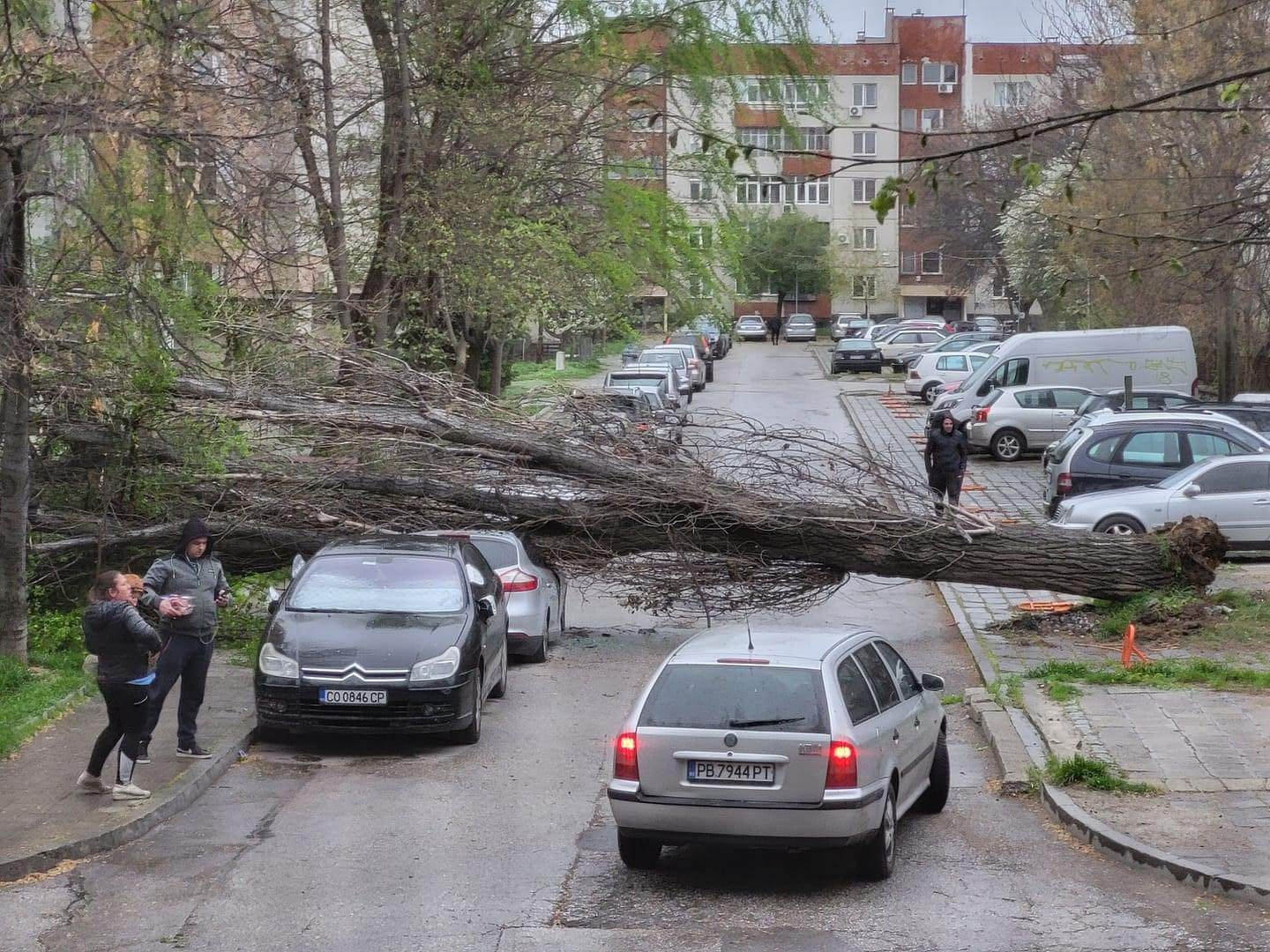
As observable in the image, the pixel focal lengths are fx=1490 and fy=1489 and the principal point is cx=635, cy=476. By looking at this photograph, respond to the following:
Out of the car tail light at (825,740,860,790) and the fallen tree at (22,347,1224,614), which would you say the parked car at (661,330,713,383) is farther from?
the car tail light at (825,740,860,790)

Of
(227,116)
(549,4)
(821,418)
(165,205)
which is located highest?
(549,4)

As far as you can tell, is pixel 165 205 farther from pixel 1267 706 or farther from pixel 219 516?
pixel 1267 706

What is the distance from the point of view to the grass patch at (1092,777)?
10.0 meters

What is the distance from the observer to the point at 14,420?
492 inches

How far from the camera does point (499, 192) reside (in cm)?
2162

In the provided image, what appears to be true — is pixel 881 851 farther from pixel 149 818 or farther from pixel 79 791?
pixel 79 791

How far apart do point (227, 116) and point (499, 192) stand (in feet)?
14.5

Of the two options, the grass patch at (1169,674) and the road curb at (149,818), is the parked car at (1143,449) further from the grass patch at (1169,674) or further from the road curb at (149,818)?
the road curb at (149,818)

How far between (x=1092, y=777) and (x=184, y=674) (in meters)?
6.39

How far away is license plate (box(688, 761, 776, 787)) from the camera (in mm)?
7973

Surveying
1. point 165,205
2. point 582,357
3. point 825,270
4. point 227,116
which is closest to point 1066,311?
point 582,357

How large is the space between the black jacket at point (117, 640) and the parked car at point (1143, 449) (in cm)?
1549

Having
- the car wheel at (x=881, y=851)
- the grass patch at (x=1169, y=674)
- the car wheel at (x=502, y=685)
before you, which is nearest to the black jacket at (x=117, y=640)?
the car wheel at (x=881, y=851)

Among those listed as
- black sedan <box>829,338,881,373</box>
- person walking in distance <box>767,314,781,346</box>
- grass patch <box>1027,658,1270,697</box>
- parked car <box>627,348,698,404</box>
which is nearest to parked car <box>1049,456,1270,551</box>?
grass patch <box>1027,658,1270,697</box>
